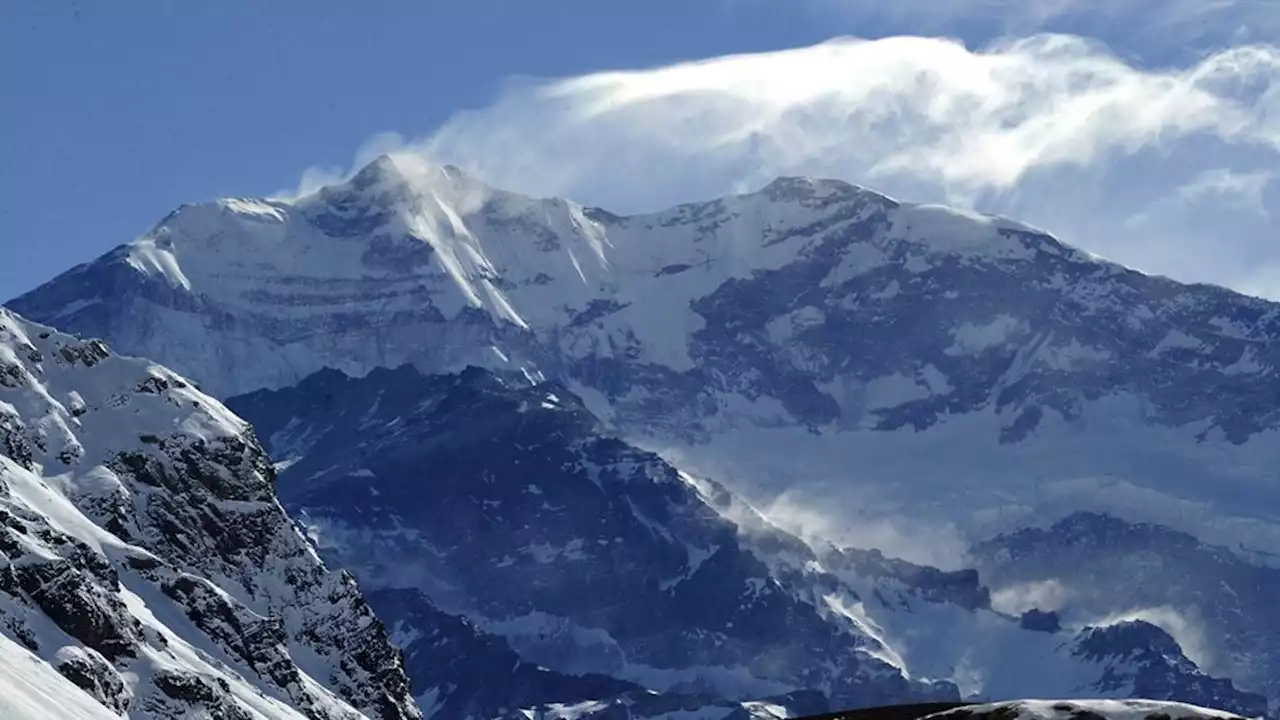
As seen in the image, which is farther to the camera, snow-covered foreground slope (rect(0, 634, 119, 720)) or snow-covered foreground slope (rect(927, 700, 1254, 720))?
snow-covered foreground slope (rect(0, 634, 119, 720))

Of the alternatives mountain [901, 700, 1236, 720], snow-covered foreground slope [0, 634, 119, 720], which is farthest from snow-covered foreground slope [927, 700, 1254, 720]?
snow-covered foreground slope [0, 634, 119, 720]

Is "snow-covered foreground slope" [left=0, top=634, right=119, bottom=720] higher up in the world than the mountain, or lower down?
higher up

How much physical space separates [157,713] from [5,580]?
557 inches

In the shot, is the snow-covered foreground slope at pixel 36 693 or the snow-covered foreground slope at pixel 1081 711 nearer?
the snow-covered foreground slope at pixel 1081 711

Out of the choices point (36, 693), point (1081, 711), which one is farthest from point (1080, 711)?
point (36, 693)

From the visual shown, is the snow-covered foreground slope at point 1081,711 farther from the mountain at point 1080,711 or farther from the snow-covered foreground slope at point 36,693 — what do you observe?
the snow-covered foreground slope at point 36,693

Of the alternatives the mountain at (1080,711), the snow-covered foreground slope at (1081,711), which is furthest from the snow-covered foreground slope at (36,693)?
the mountain at (1080,711)

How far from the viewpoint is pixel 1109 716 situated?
3115 inches

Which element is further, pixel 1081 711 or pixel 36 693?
pixel 36 693

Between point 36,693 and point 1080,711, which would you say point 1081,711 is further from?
point 36,693

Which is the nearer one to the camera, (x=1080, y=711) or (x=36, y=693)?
(x=1080, y=711)

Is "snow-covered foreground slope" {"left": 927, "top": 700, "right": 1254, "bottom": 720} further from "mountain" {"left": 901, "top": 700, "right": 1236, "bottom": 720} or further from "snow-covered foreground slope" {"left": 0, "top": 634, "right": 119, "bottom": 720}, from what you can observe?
"snow-covered foreground slope" {"left": 0, "top": 634, "right": 119, "bottom": 720}

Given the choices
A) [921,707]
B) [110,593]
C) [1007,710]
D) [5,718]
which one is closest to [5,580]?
[110,593]

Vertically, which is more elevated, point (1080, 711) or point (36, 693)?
point (36, 693)
